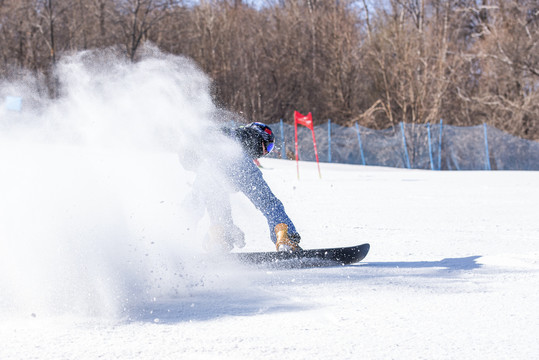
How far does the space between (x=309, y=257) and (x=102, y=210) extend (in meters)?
1.57

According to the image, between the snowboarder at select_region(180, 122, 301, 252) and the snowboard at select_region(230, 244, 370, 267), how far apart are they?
8 cm

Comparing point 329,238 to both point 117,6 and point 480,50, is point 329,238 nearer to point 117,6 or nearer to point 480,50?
point 480,50

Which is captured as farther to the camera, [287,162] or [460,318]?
[287,162]

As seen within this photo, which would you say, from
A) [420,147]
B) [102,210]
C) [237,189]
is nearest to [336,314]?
[102,210]

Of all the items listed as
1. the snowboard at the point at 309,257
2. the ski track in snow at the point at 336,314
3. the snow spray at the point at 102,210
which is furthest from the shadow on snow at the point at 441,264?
the snow spray at the point at 102,210

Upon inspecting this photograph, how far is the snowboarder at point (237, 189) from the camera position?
4969 millimetres

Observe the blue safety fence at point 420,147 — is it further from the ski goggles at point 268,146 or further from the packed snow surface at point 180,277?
the ski goggles at point 268,146

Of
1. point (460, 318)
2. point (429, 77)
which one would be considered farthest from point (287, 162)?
point (460, 318)

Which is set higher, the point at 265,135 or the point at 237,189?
the point at 265,135

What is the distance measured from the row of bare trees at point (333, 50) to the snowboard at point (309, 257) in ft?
85.5

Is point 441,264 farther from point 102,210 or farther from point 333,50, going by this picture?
point 333,50

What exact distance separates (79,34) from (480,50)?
71.1 feet

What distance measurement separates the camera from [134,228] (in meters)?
4.60

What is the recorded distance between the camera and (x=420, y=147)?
2719 centimetres
